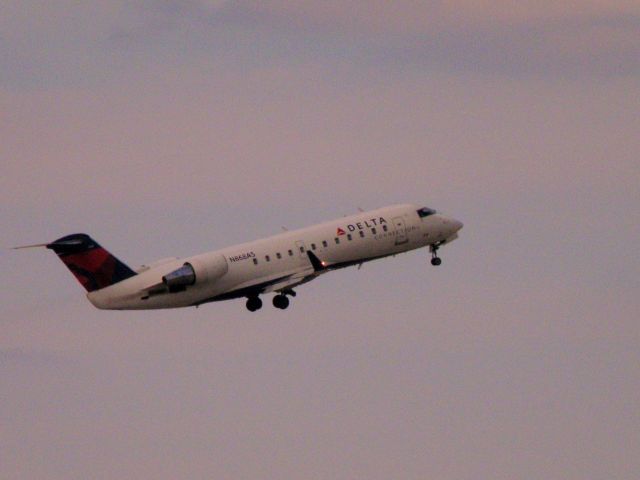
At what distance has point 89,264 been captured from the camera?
312 ft

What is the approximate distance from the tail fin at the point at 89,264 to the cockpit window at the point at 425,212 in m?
16.8

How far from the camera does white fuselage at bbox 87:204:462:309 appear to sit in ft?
313

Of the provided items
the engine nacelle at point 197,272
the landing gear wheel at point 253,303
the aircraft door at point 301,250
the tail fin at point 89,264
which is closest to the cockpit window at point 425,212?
the aircraft door at point 301,250

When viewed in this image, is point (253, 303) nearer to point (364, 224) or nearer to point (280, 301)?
point (280, 301)

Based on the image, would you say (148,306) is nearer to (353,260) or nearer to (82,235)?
(82,235)

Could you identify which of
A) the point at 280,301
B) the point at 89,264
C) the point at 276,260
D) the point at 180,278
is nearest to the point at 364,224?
the point at 276,260

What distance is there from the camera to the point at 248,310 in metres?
99.9

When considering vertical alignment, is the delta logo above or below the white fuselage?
above

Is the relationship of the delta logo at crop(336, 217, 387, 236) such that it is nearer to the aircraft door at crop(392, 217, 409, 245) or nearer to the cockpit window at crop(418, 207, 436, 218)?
the aircraft door at crop(392, 217, 409, 245)

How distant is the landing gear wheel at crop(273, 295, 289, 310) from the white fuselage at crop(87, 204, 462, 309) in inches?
43.2

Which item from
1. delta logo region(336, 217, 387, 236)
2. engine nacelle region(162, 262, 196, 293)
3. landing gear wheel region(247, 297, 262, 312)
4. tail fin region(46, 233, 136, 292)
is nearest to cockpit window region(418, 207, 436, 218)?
delta logo region(336, 217, 387, 236)

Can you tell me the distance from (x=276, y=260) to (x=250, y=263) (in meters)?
Answer: 1.36

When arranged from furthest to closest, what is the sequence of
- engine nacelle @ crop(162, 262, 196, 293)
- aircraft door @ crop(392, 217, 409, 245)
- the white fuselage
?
aircraft door @ crop(392, 217, 409, 245)
the white fuselage
engine nacelle @ crop(162, 262, 196, 293)

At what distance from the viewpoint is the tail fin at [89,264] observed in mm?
95062
